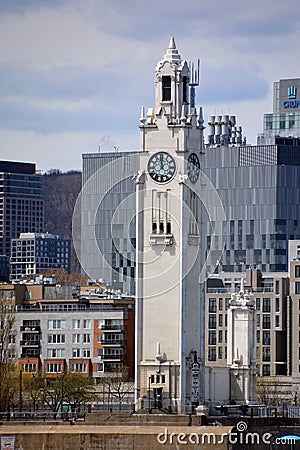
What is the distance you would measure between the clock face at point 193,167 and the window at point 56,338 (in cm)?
4140

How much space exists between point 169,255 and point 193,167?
530 cm

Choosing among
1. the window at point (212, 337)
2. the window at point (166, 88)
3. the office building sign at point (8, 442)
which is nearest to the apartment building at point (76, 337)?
the window at point (212, 337)

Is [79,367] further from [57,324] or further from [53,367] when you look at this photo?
[57,324]

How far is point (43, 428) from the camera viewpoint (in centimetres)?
11031

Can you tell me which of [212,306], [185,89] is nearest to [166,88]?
[185,89]

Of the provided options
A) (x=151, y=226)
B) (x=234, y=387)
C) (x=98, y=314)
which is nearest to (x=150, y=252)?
(x=151, y=226)

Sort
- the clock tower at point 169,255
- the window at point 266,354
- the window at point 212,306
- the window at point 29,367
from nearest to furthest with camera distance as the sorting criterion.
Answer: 1. the clock tower at point 169,255
2. the window at point 29,367
3. the window at point 266,354
4. the window at point 212,306

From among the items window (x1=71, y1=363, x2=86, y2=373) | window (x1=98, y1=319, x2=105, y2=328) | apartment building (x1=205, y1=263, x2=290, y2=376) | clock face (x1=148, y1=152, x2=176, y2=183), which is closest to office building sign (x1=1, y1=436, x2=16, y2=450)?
clock face (x1=148, y1=152, x2=176, y2=183)

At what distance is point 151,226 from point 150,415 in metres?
12.7

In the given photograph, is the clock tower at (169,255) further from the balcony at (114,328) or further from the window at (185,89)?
the balcony at (114,328)

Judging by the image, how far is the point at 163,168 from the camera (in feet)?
395

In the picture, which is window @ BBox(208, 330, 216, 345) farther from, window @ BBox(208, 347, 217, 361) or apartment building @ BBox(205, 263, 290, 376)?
window @ BBox(208, 347, 217, 361)

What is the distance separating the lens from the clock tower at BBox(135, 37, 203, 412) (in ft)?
393

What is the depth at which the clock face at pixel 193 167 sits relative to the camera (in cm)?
12081
